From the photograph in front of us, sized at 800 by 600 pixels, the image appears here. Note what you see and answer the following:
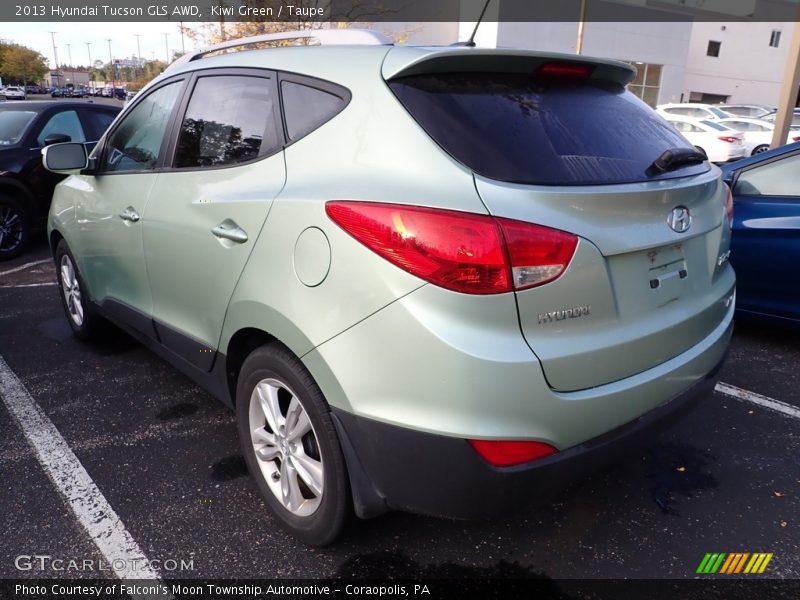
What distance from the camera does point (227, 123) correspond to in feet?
8.51

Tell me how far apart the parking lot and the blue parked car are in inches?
28.6

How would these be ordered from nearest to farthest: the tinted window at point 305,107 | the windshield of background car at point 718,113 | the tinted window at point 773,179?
the tinted window at point 305,107 → the tinted window at point 773,179 → the windshield of background car at point 718,113

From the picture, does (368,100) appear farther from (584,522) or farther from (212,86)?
(584,522)

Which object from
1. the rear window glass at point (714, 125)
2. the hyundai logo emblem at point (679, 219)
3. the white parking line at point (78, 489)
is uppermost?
the hyundai logo emblem at point (679, 219)

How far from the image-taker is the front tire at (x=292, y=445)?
6.59 feet

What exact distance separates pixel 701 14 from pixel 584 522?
149 feet

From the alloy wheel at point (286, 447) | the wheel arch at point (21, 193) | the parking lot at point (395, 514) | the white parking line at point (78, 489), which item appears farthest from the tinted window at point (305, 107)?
the wheel arch at point (21, 193)

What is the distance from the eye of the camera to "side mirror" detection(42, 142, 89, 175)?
348 cm

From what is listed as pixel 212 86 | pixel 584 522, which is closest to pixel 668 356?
pixel 584 522

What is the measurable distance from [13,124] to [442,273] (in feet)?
23.7

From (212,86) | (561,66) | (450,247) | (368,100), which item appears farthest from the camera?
(212,86)

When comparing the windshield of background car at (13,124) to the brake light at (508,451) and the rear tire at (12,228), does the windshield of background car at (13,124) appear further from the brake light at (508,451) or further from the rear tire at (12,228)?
the brake light at (508,451)

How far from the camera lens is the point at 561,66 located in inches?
86.5

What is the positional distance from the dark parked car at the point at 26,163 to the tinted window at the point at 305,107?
5.75 m
